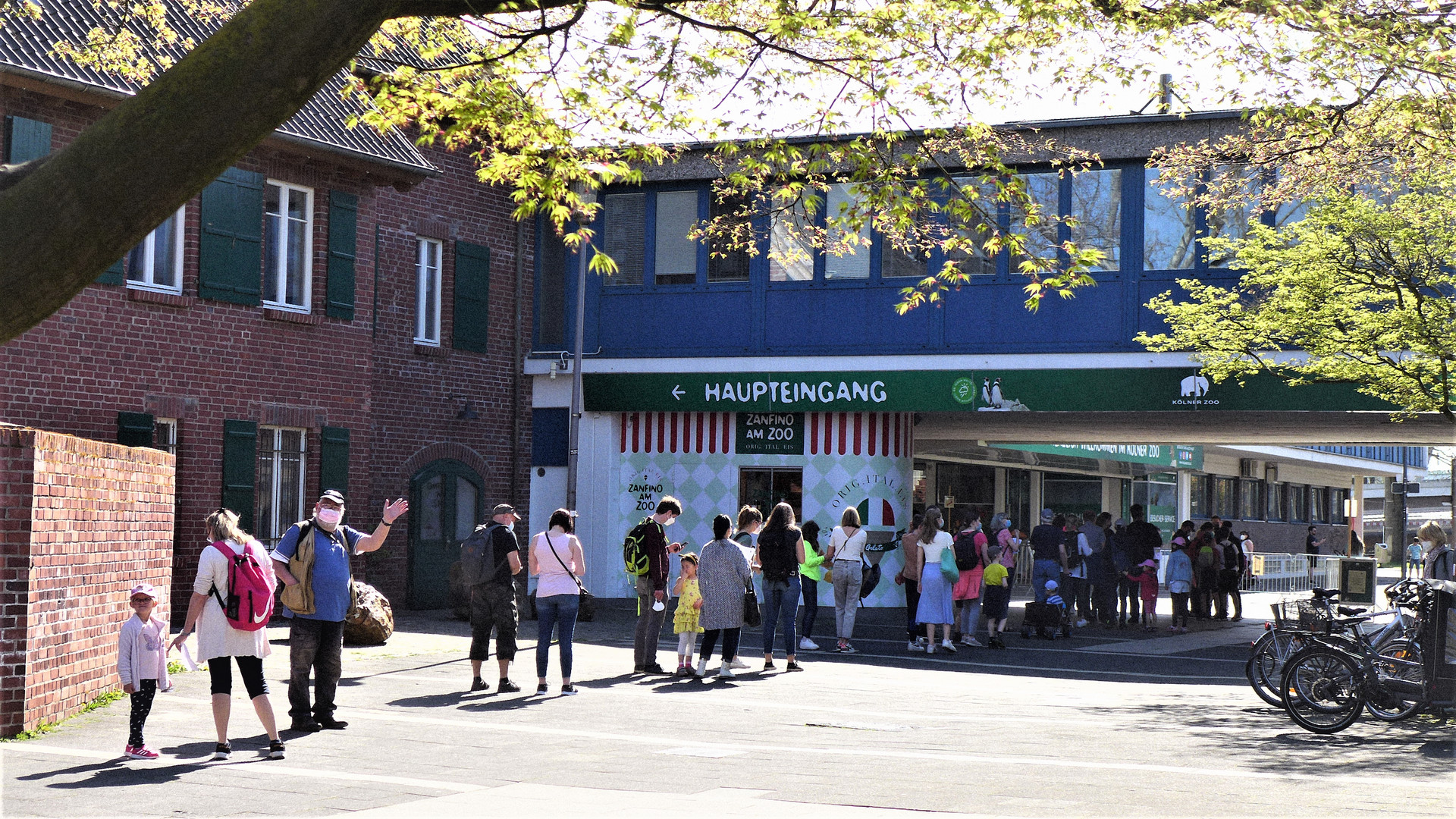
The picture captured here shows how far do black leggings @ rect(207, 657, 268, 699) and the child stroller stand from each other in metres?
12.9

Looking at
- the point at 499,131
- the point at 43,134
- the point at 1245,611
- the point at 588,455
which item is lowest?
the point at 1245,611

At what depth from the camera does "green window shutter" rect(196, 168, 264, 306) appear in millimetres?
19188

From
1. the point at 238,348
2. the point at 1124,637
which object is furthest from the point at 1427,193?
the point at 238,348

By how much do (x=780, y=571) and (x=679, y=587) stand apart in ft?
3.49

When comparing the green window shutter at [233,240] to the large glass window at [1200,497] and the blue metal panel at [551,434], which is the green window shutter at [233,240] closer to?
the blue metal panel at [551,434]

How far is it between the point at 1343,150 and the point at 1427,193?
3.76 meters

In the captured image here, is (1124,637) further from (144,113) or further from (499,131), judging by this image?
(144,113)

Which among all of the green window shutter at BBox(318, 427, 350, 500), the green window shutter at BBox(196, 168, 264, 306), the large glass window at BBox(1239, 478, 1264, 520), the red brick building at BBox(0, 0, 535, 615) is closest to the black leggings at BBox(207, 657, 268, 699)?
the red brick building at BBox(0, 0, 535, 615)

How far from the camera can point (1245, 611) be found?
28.7 meters

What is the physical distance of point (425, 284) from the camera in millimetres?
24484

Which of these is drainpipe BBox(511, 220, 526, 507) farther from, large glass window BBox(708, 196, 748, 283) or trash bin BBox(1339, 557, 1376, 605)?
trash bin BBox(1339, 557, 1376, 605)

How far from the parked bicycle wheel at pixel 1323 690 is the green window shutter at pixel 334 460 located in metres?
13.0

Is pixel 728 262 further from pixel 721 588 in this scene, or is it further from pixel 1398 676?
pixel 1398 676

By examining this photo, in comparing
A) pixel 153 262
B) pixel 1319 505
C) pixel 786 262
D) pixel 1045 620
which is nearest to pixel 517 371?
pixel 786 262
